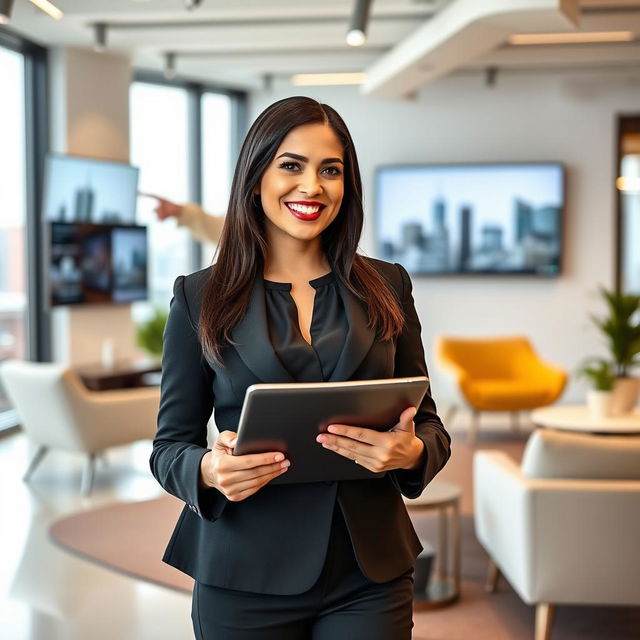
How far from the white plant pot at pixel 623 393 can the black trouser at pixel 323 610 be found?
4994 millimetres

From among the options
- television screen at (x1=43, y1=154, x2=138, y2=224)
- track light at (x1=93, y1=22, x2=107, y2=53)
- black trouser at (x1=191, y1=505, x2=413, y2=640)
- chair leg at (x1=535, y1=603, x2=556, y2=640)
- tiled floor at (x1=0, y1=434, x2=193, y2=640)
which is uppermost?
track light at (x1=93, y1=22, x2=107, y2=53)

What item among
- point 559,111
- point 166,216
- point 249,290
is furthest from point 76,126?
point 249,290

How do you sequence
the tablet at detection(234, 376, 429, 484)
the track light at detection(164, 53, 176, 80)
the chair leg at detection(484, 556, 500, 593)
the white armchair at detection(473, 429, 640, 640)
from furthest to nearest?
1. the track light at detection(164, 53, 176, 80)
2. the chair leg at detection(484, 556, 500, 593)
3. the white armchair at detection(473, 429, 640, 640)
4. the tablet at detection(234, 376, 429, 484)

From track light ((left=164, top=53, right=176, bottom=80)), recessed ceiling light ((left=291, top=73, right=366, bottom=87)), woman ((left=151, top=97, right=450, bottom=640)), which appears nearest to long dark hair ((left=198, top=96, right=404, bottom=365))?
woman ((left=151, top=97, right=450, bottom=640))

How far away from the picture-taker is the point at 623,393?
6.36 meters

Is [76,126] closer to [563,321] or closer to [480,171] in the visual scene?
[480,171]

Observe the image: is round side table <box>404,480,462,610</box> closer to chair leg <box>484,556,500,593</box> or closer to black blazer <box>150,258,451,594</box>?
chair leg <box>484,556,500,593</box>

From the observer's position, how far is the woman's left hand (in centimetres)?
154

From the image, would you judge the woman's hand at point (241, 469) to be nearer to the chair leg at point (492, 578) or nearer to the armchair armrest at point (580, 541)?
the armchair armrest at point (580, 541)

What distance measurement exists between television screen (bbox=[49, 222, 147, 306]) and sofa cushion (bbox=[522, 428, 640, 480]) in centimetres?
514

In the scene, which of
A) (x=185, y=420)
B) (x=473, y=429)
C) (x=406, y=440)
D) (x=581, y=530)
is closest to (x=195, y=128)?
(x=473, y=429)

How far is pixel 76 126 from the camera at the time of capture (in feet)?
27.8

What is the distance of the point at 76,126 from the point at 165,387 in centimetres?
722

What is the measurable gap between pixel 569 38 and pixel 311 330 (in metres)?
7.29
